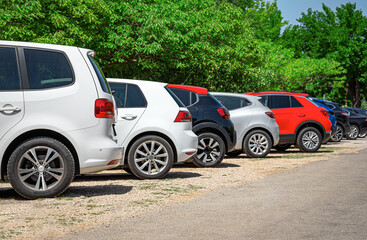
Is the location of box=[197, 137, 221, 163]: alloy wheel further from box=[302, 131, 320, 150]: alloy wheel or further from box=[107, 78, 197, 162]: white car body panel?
box=[302, 131, 320, 150]: alloy wheel

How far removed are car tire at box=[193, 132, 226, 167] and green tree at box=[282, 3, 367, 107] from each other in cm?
4374

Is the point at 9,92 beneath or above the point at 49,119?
above

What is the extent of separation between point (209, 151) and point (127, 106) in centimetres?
290

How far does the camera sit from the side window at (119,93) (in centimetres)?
969

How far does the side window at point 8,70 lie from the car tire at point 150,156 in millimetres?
2791

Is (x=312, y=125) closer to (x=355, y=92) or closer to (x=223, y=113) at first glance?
(x=223, y=113)

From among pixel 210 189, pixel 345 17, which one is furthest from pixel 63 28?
pixel 345 17

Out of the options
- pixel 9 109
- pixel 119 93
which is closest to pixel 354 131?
pixel 119 93

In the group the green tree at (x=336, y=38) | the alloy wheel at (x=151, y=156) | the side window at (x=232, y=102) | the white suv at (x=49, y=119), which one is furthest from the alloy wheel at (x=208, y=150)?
the green tree at (x=336, y=38)

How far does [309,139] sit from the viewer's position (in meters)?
17.1

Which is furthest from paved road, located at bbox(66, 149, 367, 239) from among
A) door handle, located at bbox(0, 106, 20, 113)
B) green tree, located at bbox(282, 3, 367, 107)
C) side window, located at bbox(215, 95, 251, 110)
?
green tree, located at bbox(282, 3, 367, 107)

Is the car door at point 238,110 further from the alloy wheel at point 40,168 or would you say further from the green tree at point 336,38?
the green tree at point 336,38

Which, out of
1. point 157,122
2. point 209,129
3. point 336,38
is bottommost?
point 209,129

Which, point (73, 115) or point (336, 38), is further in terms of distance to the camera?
point (336, 38)
